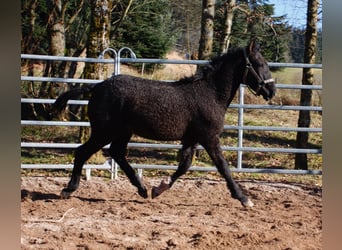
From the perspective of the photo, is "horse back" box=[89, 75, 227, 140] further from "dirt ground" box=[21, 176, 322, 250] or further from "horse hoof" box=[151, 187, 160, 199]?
"dirt ground" box=[21, 176, 322, 250]

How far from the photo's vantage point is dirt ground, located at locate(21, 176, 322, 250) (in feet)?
13.6

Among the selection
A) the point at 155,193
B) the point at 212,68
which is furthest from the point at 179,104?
the point at 155,193

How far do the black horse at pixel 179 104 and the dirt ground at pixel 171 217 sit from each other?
1.35ft

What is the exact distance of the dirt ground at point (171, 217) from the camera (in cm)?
414

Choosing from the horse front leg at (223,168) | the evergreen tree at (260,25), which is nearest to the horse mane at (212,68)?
the horse front leg at (223,168)

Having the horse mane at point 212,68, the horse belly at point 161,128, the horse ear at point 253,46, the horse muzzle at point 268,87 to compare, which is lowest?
the horse belly at point 161,128

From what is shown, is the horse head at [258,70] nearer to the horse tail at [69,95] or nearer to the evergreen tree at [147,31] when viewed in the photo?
the horse tail at [69,95]

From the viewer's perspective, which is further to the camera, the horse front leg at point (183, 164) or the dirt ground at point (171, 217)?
the horse front leg at point (183, 164)

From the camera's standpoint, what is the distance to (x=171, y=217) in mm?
5117

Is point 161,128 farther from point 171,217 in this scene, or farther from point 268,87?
point 268,87

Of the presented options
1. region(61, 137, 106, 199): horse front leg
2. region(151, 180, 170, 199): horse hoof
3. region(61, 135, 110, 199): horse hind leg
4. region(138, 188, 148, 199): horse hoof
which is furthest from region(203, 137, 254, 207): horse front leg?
region(61, 137, 106, 199): horse front leg

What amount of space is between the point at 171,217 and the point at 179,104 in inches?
50.1

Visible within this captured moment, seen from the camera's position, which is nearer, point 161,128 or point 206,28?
point 161,128
